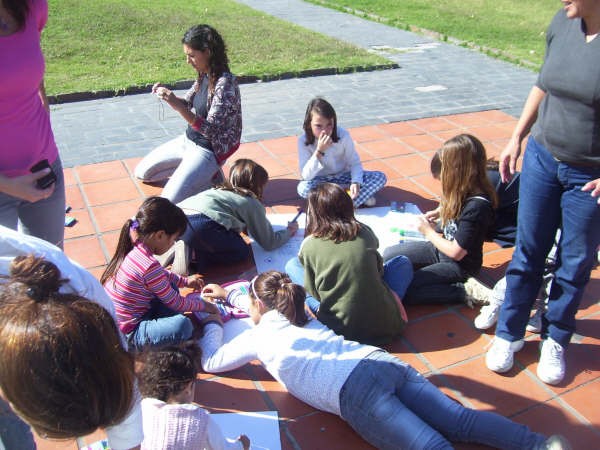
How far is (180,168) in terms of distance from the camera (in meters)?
4.05

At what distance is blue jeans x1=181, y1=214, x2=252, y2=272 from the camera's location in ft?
10.7

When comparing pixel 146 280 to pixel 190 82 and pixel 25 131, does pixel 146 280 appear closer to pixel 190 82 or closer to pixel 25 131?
pixel 25 131

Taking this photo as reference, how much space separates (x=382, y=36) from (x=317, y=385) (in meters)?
8.99

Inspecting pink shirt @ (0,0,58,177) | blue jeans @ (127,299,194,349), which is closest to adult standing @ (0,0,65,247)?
pink shirt @ (0,0,58,177)

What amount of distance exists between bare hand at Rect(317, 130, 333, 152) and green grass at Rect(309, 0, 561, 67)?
551 centimetres

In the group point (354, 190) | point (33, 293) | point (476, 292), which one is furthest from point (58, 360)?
point (354, 190)

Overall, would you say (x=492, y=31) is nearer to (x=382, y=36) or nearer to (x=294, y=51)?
(x=382, y=36)

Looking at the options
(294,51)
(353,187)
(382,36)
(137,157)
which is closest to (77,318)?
(353,187)

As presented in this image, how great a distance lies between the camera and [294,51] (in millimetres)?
8617

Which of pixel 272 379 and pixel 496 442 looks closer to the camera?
pixel 496 442

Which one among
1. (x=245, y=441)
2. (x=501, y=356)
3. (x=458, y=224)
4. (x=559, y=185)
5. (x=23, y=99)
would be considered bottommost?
(x=245, y=441)

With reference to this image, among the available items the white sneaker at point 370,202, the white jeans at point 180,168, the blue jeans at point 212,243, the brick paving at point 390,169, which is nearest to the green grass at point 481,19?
the brick paving at point 390,169

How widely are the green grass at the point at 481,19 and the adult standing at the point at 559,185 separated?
21.5 feet

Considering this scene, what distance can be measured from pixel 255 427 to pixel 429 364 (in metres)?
0.87
